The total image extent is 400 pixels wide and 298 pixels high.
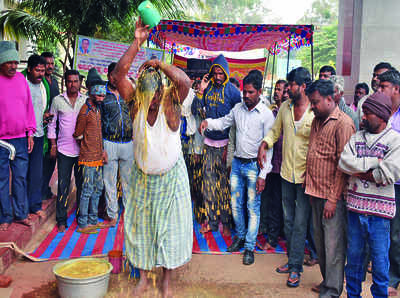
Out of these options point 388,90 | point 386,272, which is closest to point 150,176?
point 386,272

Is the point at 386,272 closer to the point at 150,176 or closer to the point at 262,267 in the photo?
the point at 262,267

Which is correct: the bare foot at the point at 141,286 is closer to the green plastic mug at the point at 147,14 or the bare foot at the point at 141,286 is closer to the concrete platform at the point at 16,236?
the concrete platform at the point at 16,236

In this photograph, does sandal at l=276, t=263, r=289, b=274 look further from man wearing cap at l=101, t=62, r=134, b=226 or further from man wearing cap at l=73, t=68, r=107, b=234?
man wearing cap at l=73, t=68, r=107, b=234

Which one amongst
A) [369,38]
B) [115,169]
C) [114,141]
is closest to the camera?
[114,141]

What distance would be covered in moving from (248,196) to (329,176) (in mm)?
1276

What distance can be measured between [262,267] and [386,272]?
1553 millimetres

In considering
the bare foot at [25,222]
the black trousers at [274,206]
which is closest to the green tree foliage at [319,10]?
the black trousers at [274,206]

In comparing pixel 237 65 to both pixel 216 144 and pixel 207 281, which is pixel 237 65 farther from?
pixel 207 281

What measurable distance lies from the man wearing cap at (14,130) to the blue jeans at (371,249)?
3714 mm

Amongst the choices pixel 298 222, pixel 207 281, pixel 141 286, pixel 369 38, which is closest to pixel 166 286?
pixel 141 286

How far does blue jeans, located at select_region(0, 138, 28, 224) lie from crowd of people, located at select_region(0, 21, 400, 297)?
0.5 inches

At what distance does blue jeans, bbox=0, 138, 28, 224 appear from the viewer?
4.54 m

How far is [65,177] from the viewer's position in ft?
17.4

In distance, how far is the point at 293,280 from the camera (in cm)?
401
